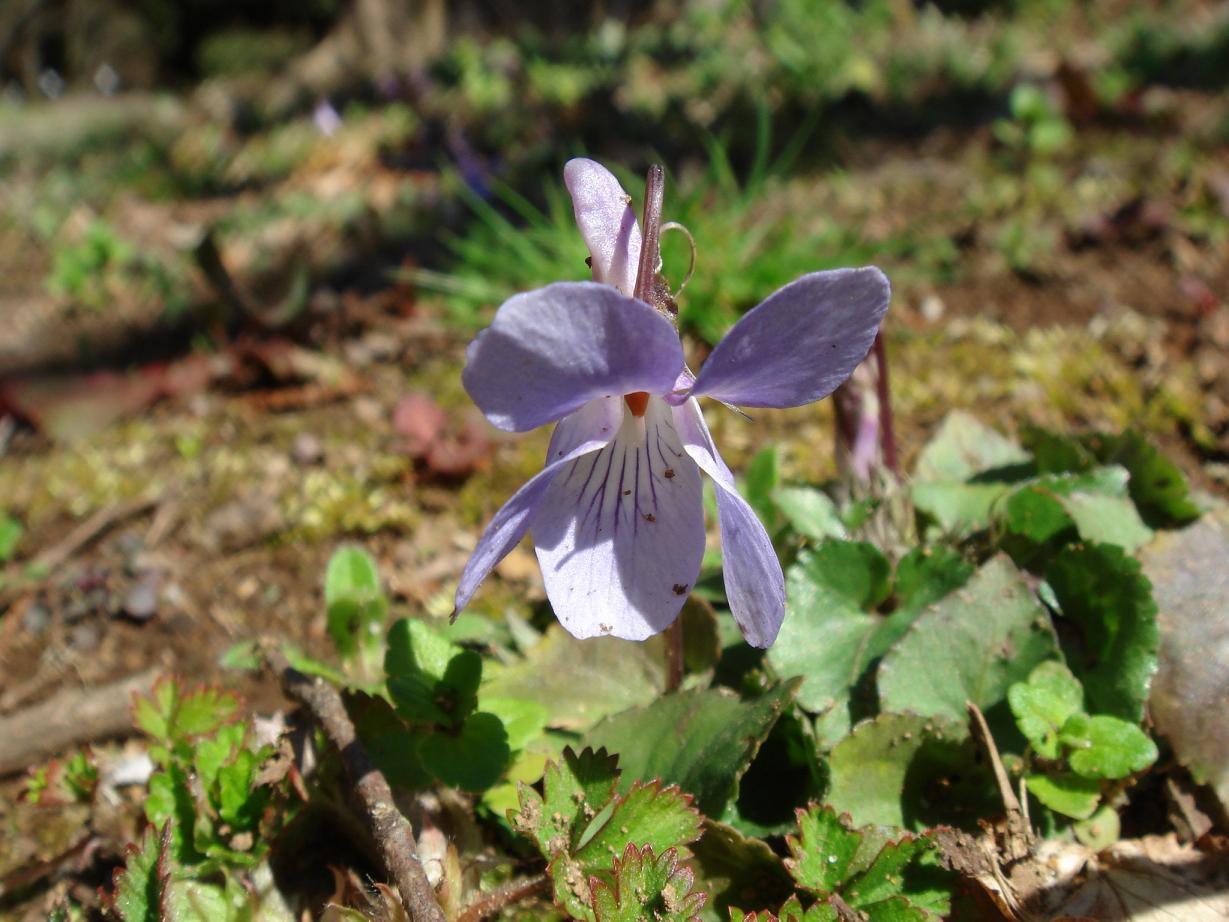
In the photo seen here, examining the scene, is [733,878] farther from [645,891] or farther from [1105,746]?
[1105,746]

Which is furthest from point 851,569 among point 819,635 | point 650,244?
point 650,244

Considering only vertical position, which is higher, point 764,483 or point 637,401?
point 637,401

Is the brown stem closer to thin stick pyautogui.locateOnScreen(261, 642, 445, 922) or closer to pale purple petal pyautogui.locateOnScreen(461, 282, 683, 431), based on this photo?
pale purple petal pyautogui.locateOnScreen(461, 282, 683, 431)

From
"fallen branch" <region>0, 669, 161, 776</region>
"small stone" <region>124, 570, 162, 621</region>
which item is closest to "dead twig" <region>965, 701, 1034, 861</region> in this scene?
"fallen branch" <region>0, 669, 161, 776</region>

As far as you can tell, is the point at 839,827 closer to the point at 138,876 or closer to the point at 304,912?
the point at 304,912

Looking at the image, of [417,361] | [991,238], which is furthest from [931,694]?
[991,238]

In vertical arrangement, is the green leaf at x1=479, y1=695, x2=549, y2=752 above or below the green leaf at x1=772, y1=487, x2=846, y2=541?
below

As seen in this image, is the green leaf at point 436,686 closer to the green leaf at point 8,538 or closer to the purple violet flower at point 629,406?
the purple violet flower at point 629,406
